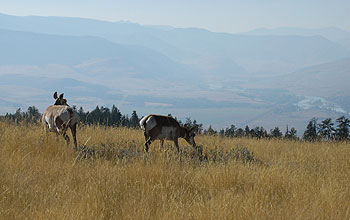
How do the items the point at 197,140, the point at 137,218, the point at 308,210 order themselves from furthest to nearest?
the point at 197,140 → the point at 308,210 → the point at 137,218

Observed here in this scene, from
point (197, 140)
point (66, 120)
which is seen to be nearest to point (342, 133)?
point (197, 140)

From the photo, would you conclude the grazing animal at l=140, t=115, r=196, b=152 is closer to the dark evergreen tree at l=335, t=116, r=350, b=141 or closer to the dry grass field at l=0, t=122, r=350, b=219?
the dry grass field at l=0, t=122, r=350, b=219

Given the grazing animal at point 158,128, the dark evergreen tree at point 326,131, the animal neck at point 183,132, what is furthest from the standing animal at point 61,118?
the dark evergreen tree at point 326,131

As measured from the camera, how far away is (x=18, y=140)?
929 centimetres

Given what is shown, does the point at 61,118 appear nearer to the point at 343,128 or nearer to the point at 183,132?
the point at 183,132

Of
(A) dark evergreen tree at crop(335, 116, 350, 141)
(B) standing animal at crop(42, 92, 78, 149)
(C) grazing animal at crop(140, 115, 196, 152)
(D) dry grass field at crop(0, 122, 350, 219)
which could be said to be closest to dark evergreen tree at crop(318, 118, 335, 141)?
(A) dark evergreen tree at crop(335, 116, 350, 141)

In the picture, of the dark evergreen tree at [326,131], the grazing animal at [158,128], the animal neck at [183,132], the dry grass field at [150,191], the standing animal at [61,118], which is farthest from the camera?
the dark evergreen tree at [326,131]

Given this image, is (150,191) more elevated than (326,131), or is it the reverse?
(326,131)

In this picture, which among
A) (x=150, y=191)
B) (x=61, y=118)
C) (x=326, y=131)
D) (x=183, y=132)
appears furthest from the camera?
(x=326, y=131)

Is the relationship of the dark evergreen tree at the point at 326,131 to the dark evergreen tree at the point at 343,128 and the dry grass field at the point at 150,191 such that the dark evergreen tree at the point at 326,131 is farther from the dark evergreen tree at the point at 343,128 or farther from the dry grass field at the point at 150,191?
the dry grass field at the point at 150,191

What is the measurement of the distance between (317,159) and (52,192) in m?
7.86

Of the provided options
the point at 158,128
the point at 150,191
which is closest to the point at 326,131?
the point at 158,128

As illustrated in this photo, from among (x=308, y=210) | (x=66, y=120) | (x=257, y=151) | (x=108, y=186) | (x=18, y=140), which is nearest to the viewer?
(x=308, y=210)

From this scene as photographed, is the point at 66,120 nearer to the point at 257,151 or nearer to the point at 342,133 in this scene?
the point at 257,151
